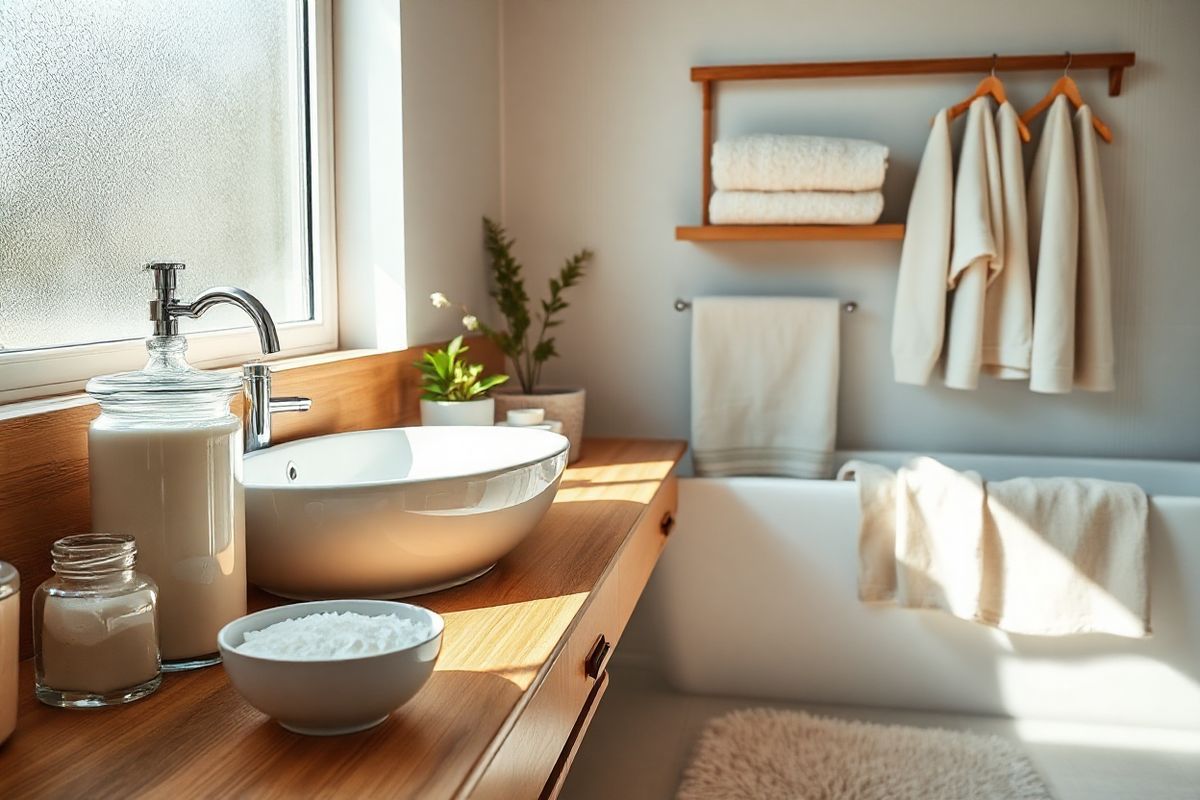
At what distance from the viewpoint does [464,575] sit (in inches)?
49.4

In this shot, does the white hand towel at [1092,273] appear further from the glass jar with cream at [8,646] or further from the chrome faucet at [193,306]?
the glass jar with cream at [8,646]

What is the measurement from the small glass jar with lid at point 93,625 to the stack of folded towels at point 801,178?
6.26 ft

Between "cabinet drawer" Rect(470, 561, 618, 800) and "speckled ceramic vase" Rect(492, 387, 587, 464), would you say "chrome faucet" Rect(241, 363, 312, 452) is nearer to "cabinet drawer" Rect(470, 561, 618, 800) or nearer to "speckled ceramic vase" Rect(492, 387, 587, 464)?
"cabinet drawer" Rect(470, 561, 618, 800)

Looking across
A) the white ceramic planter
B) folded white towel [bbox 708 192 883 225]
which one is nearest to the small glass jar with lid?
the white ceramic planter

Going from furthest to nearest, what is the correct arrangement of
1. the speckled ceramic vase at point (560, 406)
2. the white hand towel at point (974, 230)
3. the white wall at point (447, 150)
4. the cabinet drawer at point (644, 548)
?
the white hand towel at point (974, 230) → the speckled ceramic vase at point (560, 406) → the white wall at point (447, 150) → the cabinet drawer at point (644, 548)

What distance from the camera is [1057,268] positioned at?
2496mm

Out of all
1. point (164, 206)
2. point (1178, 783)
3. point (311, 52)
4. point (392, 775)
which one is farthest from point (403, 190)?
point (1178, 783)

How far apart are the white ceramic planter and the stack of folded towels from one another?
3.02 feet

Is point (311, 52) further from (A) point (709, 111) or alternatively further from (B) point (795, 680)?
(B) point (795, 680)

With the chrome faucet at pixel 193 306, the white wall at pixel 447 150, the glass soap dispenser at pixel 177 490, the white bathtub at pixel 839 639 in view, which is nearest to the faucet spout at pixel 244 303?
the chrome faucet at pixel 193 306

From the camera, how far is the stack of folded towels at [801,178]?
8.24 ft

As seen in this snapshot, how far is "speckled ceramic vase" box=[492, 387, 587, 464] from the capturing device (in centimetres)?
230

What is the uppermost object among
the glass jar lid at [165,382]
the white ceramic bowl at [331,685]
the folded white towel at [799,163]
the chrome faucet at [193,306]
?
the folded white towel at [799,163]

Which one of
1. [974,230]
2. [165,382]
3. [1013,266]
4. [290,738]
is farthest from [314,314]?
[1013,266]
